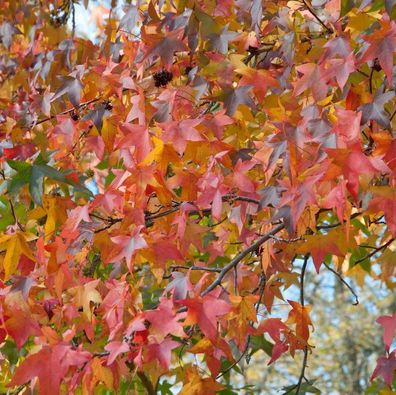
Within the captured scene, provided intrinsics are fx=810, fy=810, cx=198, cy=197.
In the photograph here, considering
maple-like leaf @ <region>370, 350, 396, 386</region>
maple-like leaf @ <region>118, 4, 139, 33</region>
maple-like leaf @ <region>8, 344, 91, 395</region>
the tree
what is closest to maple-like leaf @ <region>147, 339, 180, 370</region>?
the tree

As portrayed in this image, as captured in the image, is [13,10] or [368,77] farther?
[13,10]

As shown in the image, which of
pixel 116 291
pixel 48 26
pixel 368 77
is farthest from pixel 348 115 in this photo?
pixel 48 26

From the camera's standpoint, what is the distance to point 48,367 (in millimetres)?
1658

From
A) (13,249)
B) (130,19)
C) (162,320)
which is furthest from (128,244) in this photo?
(130,19)

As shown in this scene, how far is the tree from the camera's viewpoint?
5.63ft

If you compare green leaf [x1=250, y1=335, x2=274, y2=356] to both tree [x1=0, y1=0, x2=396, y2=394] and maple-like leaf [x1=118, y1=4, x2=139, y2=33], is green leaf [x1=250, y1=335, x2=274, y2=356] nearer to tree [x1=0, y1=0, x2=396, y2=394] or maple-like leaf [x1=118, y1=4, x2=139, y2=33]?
tree [x1=0, y1=0, x2=396, y2=394]

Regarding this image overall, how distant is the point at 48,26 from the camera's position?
4012 mm

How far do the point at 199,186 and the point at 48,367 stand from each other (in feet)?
1.92

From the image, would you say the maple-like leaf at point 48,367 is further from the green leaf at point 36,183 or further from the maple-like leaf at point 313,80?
the maple-like leaf at point 313,80

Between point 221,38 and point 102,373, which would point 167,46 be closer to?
point 221,38

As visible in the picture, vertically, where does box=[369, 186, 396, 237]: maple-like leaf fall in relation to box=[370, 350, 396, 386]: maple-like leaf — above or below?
above

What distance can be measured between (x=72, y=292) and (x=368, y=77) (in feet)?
2.99

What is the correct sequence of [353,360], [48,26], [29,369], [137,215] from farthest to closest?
[353,360] < [48,26] < [137,215] < [29,369]

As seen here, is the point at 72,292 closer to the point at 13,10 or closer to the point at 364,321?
the point at 13,10
